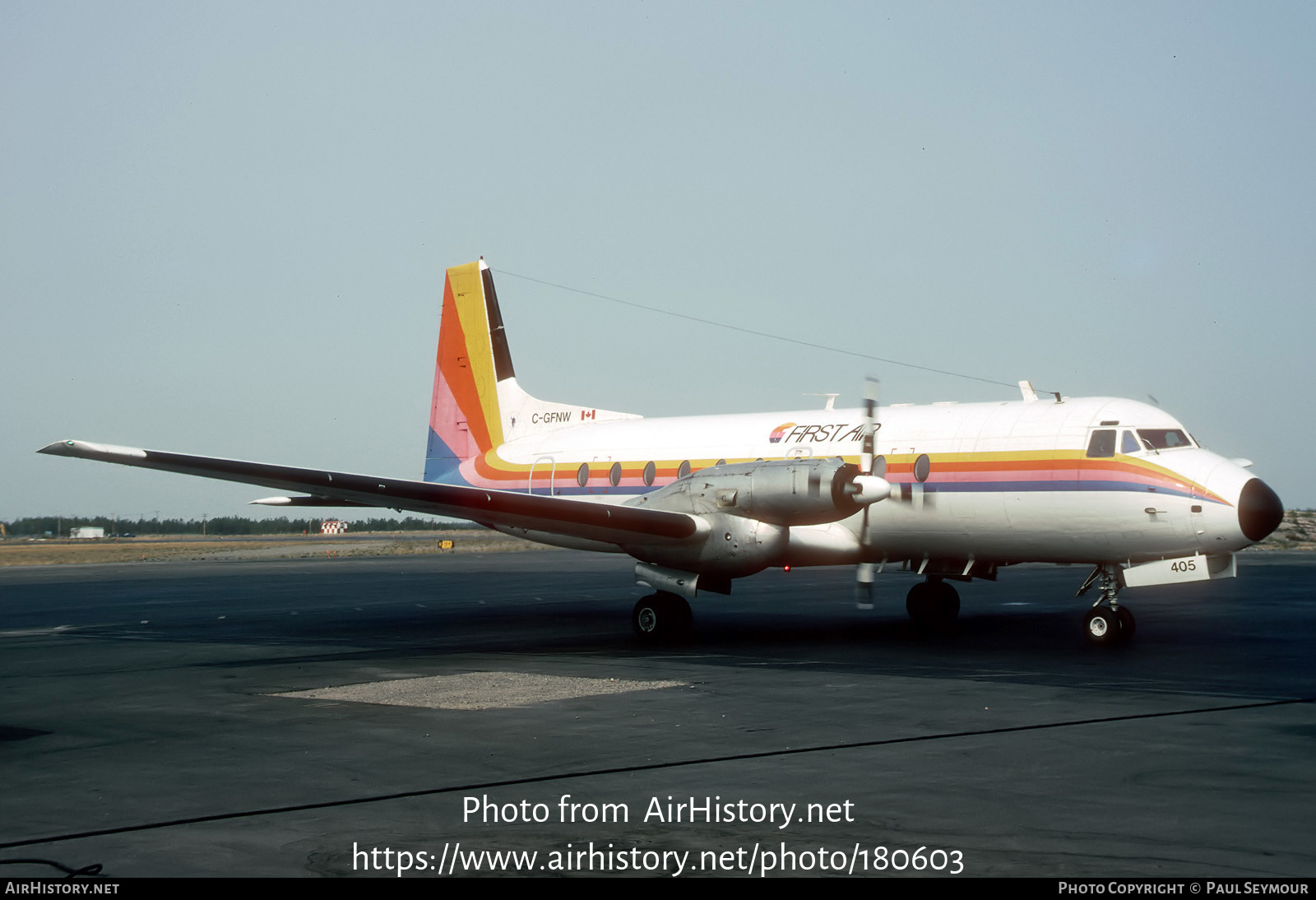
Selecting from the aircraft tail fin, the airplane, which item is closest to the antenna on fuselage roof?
the airplane

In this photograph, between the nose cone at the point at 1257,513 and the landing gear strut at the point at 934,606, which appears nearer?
the nose cone at the point at 1257,513

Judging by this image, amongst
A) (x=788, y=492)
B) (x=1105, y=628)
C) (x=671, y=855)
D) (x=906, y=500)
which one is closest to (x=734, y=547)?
(x=788, y=492)

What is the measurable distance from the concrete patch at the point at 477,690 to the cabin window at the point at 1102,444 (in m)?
7.14

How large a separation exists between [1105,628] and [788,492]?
473 cm

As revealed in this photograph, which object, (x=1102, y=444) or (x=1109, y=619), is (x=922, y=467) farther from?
→ (x=1109, y=619)

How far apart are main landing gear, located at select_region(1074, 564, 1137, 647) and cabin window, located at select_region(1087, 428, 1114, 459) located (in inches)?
63.8

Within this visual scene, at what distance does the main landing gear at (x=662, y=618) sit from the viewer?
1800 cm

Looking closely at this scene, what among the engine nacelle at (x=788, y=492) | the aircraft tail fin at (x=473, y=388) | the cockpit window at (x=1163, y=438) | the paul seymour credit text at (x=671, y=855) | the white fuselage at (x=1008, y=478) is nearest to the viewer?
the paul seymour credit text at (x=671, y=855)

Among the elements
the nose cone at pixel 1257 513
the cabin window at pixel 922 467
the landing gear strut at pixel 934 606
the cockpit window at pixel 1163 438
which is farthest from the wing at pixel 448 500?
the nose cone at pixel 1257 513

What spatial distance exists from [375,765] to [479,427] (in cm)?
1627

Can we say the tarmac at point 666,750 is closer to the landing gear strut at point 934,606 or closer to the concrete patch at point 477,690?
the concrete patch at point 477,690

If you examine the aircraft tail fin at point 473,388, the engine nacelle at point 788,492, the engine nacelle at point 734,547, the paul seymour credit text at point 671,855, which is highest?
the aircraft tail fin at point 473,388

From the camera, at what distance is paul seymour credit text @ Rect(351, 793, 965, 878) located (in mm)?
6090

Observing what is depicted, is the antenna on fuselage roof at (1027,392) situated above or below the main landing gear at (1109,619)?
above
